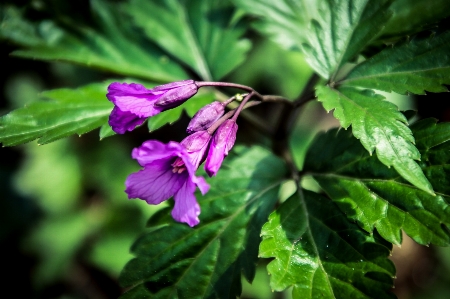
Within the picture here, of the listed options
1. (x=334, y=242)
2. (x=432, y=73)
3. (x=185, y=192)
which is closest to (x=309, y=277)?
(x=334, y=242)

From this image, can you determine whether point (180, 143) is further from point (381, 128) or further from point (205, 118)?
point (381, 128)

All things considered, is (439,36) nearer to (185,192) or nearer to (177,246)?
(185,192)

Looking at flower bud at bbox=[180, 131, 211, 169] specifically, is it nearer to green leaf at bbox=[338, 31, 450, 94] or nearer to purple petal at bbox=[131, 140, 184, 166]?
purple petal at bbox=[131, 140, 184, 166]

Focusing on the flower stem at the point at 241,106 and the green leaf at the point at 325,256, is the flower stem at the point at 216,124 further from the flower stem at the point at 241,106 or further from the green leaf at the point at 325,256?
the green leaf at the point at 325,256

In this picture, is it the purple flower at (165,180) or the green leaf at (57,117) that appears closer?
the purple flower at (165,180)

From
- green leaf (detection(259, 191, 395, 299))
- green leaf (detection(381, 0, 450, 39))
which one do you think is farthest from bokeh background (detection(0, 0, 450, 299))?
green leaf (detection(259, 191, 395, 299))

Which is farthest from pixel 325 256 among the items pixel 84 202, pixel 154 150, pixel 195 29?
pixel 84 202

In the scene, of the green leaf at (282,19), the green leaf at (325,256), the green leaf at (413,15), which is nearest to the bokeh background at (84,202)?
the green leaf at (282,19)
